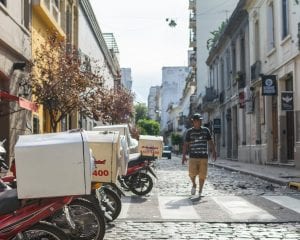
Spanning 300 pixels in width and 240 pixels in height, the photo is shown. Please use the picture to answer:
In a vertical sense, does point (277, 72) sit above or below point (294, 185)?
above

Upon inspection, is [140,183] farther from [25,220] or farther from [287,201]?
[25,220]

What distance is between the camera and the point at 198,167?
13008mm

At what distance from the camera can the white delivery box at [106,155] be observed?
24.7 ft

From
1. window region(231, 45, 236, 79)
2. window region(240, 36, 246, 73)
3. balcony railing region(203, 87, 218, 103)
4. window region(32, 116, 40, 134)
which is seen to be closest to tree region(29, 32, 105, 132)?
window region(32, 116, 40, 134)

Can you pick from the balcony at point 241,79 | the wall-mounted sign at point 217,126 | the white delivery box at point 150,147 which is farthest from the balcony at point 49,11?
the wall-mounted sign at point 217,126

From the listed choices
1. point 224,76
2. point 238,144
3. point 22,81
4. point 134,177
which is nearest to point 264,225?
point 134,177

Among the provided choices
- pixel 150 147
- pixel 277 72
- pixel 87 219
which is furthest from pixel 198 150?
pixel 277 72

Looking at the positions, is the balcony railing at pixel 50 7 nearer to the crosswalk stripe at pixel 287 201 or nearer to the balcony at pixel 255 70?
the balcony at pixel 255 70

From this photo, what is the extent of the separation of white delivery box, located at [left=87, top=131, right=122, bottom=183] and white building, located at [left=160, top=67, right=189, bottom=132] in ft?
385

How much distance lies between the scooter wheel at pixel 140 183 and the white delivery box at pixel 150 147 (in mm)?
460

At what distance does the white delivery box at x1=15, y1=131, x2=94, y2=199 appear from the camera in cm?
580

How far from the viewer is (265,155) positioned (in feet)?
93.9

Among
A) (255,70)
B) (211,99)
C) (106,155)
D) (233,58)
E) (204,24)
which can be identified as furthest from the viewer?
(204,24)

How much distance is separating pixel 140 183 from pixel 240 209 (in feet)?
10.1
